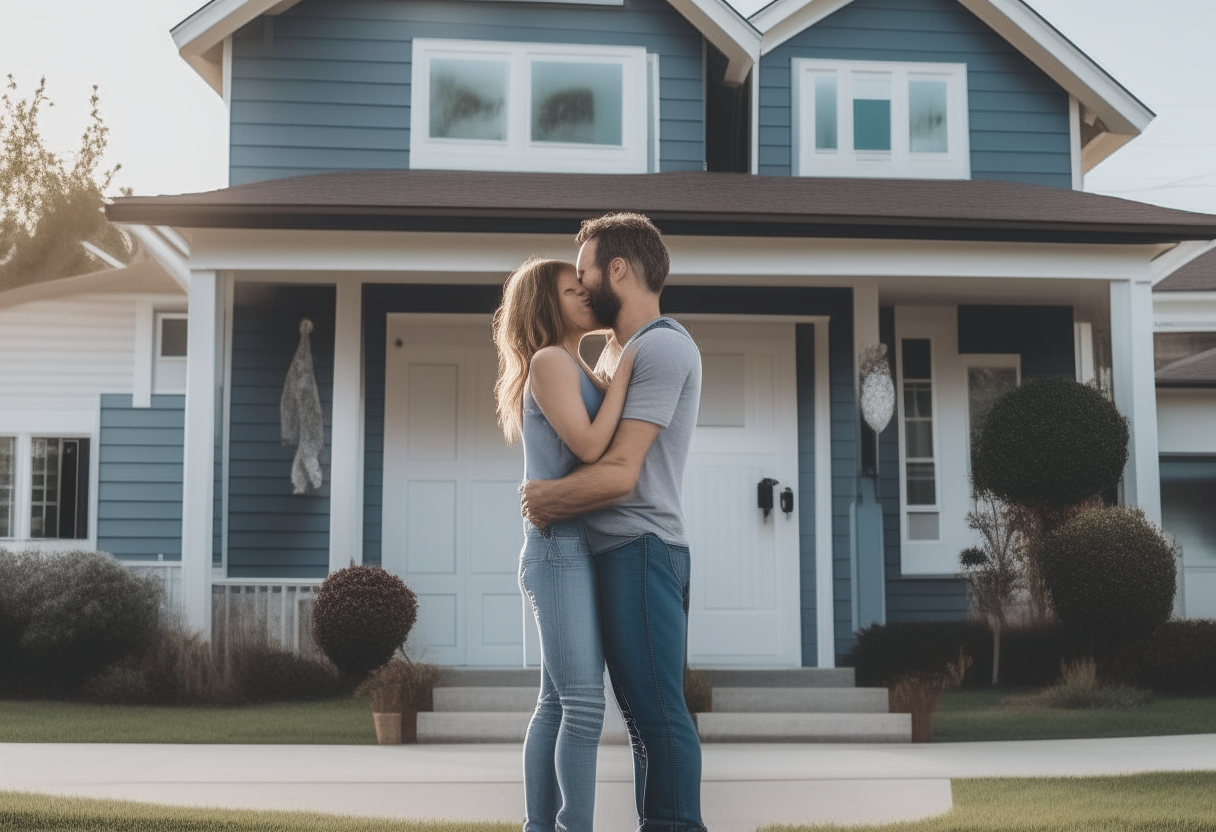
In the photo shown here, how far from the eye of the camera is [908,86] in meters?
11.5

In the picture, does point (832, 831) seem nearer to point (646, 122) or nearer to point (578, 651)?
point (578, 651)

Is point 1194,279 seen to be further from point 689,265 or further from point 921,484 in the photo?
point 689,265

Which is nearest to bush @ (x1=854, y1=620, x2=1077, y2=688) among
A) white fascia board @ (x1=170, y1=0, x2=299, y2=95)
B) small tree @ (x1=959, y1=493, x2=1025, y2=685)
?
small tree @ (x1=959, y1=493, x2=1025, y2=685)

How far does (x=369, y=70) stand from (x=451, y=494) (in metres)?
3.53

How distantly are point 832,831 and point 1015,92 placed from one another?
8.59 m

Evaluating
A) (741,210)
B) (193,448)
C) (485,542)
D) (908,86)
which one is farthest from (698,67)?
(193,448)

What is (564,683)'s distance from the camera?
3.26 m

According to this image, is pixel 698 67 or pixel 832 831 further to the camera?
pixel 698 67

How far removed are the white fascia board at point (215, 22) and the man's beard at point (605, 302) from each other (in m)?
7.95

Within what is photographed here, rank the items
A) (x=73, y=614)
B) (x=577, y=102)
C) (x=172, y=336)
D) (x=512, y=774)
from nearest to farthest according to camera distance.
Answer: (x=512, y=774) < (x=73, y=614) < (x=577, y=102) < (x=172, y=336)

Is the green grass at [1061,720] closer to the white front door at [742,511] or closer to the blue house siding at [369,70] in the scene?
the white front door at [742,511]

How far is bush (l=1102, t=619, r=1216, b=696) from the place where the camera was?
859 cm

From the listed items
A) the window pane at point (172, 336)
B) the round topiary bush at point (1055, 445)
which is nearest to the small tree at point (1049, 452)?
the round topiary bush at point (1055, 445)

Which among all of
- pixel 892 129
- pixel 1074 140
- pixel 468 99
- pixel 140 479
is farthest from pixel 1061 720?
pixel 140 479
